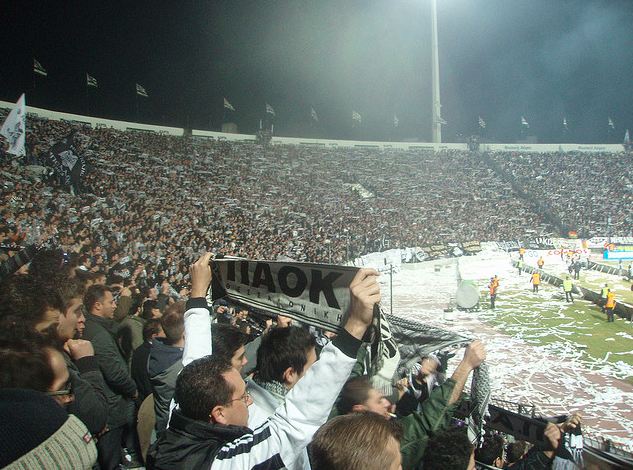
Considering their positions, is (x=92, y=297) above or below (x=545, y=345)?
above

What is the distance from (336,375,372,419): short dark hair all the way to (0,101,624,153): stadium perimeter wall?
30.6 meters

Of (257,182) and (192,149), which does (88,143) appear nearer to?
(192,149)

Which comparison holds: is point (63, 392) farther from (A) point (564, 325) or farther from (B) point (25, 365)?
(A) point (564, 325)

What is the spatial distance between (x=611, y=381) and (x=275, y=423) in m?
11.5

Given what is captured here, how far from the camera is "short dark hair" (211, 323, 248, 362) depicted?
9.73 feet

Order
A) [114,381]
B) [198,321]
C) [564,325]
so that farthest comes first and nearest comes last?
1. [564,325]
2. [114,381]
3. [198,321]

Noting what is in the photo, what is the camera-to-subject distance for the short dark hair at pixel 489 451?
4086 mm

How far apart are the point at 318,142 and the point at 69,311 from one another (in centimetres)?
4664

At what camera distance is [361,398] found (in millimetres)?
2541

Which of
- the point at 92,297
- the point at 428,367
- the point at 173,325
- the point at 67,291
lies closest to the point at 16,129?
the point at 92,297

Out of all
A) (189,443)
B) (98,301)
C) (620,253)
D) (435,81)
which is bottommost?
(620,253)

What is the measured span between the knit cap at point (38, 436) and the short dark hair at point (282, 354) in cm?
149

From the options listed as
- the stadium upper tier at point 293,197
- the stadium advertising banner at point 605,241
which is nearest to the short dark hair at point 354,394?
the stadium upper tier at point 293,197

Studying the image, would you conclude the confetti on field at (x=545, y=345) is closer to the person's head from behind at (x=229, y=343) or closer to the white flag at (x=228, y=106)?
the person's head from behind at (x=229, y=343)
